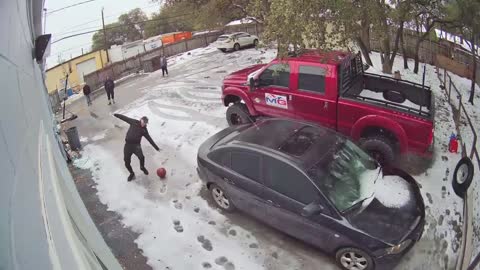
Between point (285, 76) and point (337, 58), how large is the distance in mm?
1136

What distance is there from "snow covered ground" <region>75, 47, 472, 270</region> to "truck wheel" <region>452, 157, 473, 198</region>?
221 millimetres

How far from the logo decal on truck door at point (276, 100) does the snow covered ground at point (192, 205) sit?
1.74m

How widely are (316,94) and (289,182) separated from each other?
9.47 ft

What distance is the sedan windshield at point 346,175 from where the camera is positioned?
5.10 m

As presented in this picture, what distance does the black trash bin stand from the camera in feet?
30.3

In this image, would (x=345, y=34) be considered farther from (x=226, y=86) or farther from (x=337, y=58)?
(x=226, y=86)

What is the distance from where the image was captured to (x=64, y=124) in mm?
11570

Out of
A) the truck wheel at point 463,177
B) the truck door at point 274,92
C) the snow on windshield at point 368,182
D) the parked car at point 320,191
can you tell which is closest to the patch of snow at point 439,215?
the truck wheel at point 463,177

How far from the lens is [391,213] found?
5.07 meters

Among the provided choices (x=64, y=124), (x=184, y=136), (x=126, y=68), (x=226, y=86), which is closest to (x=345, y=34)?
(x=226, y=86)

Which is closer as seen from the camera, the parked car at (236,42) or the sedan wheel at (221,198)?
the sedan wheel at (221,198)

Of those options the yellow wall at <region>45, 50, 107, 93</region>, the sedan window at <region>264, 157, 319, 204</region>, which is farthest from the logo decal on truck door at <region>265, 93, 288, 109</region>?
the yellow wall at <region>45, 50, 107, 93</region>

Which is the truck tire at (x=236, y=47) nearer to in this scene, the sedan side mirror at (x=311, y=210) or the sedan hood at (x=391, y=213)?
the sedan hood at (x=391, y=213)

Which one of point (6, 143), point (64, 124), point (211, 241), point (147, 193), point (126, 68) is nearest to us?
Result: point (6, 143)
